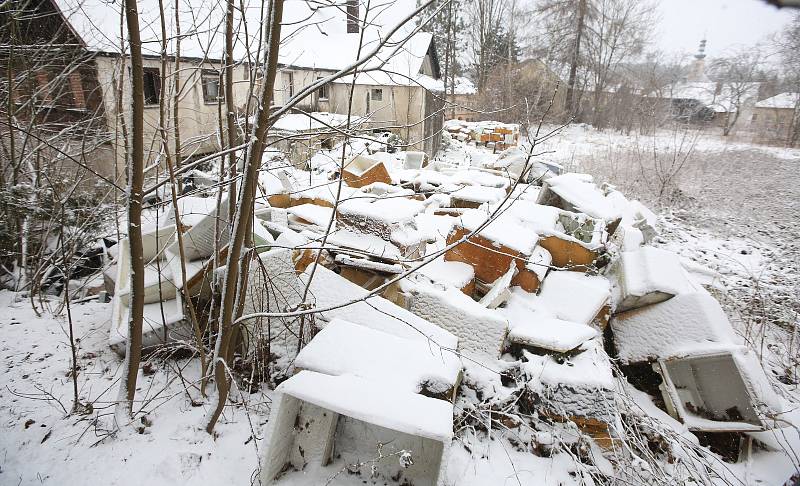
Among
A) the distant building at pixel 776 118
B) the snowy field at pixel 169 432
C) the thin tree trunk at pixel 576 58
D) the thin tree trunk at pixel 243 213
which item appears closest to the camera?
the thin tree trunk at pixel 243 213

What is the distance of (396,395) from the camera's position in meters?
1.68

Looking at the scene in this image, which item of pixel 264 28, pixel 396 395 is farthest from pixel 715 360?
pixel 264 28

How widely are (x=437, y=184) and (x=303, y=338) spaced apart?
3880 mm

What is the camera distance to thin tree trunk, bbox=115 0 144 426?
5.19 feet

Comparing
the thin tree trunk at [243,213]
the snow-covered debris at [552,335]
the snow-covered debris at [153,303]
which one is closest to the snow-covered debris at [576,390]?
the snow-covered debris at [552,335]

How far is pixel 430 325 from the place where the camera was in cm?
259

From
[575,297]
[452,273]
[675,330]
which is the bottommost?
[675,330]

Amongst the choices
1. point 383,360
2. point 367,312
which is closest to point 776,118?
point 367,312

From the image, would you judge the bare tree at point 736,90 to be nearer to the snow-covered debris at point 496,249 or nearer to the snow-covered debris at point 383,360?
the snow-covered debris at point 496,249

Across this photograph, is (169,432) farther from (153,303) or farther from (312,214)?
(312,214)

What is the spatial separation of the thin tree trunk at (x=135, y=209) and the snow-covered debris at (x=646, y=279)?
144 inches

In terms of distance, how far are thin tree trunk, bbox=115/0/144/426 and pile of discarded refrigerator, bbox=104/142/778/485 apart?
0.75 ft

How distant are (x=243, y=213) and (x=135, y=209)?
539mm

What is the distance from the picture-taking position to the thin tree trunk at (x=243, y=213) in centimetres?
151
